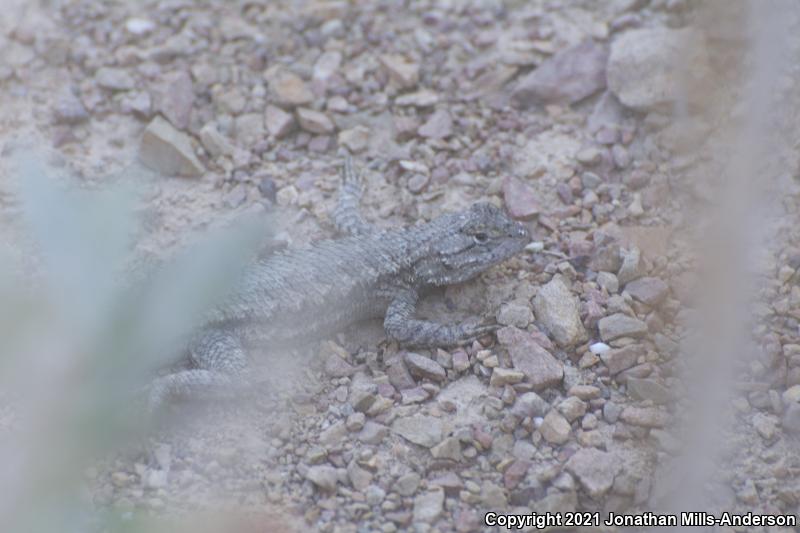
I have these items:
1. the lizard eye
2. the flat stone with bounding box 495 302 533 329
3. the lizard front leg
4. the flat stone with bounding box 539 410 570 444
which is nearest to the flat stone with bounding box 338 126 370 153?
the lizard eye

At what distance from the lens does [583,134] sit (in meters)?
5.94

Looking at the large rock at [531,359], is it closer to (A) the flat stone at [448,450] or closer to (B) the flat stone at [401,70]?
(A) the flat stone at [448,450]

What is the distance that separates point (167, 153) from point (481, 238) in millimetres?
2119

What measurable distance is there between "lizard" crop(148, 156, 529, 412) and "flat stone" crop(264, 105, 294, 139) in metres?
1.05

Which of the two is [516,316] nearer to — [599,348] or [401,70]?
[599,348]

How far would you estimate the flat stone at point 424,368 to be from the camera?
15.4 ft

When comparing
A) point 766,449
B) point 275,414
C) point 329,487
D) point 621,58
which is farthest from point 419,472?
point 621,58

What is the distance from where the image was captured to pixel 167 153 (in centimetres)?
582

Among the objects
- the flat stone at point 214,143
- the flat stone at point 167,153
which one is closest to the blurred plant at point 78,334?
the flat stone at point 167,153

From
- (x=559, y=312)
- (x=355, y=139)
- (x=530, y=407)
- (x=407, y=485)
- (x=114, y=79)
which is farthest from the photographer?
(x=114, y=79)

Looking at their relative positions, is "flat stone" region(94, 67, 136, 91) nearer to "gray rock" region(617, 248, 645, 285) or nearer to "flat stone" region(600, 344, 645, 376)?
"gray rock" region(617, 248, 645, 285)

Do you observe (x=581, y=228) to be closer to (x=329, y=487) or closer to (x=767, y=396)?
(x=767, y=396)

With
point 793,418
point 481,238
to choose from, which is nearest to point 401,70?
point 481,238

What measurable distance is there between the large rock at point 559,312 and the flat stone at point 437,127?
1.45 metres
